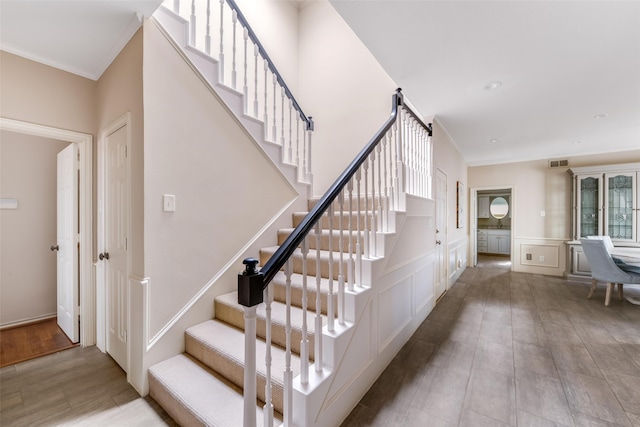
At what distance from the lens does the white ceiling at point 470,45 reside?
1672 mm

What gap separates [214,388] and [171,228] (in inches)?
Answer: 44.5

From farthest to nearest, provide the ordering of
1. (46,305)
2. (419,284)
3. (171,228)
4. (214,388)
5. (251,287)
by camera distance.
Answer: (46,305) → (419,284) → (171,228) → (214,388) → (251,287)

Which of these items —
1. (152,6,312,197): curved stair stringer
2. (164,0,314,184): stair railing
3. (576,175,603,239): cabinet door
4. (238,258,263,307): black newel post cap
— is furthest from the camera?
(576,175,603,239): cabinet door

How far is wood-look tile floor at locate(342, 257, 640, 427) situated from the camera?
5.44 feet

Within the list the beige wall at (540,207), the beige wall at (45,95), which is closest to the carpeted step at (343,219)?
the beige wall at (45,95)

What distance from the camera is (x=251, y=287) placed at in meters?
1.09

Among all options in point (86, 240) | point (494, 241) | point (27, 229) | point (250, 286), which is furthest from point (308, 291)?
point (494, 241)

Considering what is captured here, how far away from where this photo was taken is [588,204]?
4.99 m

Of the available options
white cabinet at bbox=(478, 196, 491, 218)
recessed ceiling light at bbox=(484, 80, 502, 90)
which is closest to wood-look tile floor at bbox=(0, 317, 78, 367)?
recessed ceiling light at bbox=(484, 80, 502, 90)

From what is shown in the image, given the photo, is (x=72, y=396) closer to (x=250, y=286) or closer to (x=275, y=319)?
(x=275, y=319)

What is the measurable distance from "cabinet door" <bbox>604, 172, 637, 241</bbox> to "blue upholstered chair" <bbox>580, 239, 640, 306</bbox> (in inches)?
57.8

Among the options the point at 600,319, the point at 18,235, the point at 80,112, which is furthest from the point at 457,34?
the point at 18,235

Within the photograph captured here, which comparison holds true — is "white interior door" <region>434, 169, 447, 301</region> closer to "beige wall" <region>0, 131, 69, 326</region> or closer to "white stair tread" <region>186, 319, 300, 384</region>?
"white stair tread" <region>186, 319, 300, 384</region>

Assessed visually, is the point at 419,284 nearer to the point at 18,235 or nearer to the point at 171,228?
the point at 171,228
